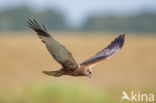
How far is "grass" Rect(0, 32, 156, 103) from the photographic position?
10.6 m

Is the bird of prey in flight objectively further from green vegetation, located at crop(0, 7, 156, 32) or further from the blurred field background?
green vegetation, located at crop(0, 7, 156, 32)

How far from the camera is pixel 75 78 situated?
1491cm

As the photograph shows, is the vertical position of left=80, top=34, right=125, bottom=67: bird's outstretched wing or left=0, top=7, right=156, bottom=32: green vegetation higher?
left=0, top=7, right=156, bottom=32: green vegetation

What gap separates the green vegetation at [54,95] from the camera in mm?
10453

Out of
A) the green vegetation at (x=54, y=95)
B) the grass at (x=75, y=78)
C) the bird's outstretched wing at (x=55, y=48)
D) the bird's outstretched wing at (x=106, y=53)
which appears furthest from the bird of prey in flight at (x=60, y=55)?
the grass at (x=75, y=78)

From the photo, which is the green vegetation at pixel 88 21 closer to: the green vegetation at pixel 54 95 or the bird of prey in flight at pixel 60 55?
the green vegetation at pixel 54 95

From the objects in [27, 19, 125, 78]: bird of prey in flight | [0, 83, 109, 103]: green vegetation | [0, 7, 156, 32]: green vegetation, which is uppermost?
[0, 7, 156, 32]: green vegetation

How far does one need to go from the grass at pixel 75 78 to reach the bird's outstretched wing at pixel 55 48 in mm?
3808

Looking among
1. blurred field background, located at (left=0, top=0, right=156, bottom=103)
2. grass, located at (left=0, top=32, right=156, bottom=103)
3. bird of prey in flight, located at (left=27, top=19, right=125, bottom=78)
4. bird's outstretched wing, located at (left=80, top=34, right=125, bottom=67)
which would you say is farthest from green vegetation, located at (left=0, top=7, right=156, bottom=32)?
bird of prey in flight, located at (left=27, top=19, right=125, bottom=78)

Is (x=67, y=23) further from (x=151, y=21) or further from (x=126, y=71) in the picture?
(x=126, y=71)

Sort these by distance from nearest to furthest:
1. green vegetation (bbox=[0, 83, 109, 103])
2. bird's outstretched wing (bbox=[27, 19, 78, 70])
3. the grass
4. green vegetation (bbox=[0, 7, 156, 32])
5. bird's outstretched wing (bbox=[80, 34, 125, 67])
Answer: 1. bird's outstretched wing (bbox=[27, 19, 78, 70])
2. bird's outstretched wing (bbox=[80, 34, 125, 67])
3. green vegetation (bbox=[0, 83, 109, 103])
4. the grass
5. green vegetation (bbox=[0, 7, 156, 32])

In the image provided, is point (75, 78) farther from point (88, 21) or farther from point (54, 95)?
point (88, 21)

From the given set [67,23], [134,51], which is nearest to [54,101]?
[134,51]

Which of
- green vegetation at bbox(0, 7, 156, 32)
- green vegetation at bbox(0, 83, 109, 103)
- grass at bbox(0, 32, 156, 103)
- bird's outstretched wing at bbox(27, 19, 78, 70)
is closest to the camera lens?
bird's outstretched wing at bbox(27, 19, 78, 70)
